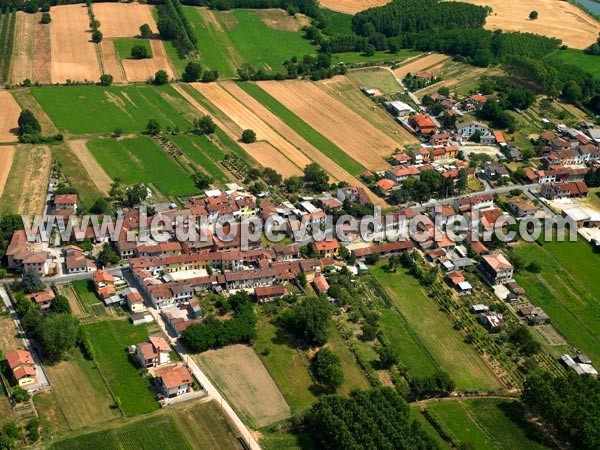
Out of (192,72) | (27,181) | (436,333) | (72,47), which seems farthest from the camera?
(72,47)

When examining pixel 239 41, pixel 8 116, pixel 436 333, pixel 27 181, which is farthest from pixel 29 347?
pixel 239 41

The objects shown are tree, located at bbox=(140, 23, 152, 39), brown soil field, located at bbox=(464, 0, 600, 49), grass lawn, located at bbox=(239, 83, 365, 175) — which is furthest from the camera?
brown soil field, located at bbox=(464, 0, 600, 49)

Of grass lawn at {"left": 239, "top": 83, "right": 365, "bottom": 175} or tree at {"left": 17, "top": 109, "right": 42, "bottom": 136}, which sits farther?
grass lawn at {"left": 239, "top": 83, "right": 365, "bottom": 175}

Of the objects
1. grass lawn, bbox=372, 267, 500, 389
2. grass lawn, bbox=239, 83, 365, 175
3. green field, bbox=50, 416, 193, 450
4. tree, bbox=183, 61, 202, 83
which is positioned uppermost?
tree, bbox=183, 61, 202, 83

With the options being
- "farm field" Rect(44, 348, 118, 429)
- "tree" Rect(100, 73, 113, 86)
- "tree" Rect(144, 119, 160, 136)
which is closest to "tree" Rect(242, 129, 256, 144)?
"tree" Rect(144, 119, 160, 136)

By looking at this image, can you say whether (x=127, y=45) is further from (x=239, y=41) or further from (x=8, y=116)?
(x=8, y=116)

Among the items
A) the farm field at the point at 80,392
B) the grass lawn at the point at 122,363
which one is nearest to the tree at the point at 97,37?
the grass lawn at the point at 122,363

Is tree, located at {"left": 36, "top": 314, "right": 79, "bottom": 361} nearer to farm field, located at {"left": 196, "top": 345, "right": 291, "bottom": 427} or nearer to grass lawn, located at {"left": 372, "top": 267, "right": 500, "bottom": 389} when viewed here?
farm field, located at {"left": 196, "top": 345, "right": 291, "bottom": 427}
